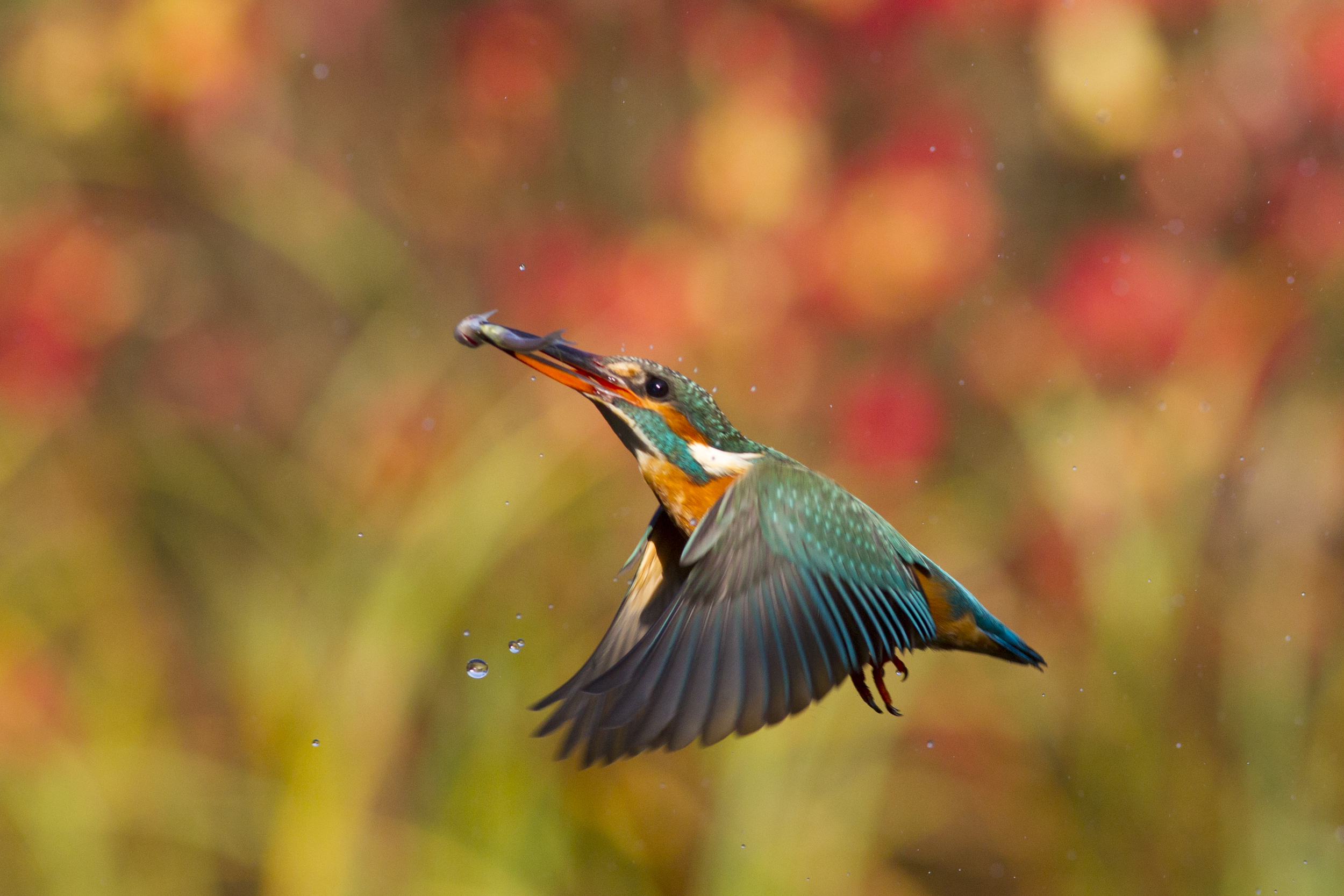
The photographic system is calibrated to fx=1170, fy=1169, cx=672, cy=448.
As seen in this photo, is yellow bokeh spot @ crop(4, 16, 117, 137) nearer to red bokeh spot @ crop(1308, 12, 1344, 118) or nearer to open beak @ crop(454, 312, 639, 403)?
open beak @ crop(454, 312, 639, 403)

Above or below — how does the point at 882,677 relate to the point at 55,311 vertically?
below

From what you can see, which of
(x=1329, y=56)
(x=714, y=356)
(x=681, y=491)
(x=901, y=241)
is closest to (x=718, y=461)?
(x=681, y=491)

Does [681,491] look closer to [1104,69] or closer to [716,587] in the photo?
[716,587]

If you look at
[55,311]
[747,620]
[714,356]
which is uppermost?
[714,356]

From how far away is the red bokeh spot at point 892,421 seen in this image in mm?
1972

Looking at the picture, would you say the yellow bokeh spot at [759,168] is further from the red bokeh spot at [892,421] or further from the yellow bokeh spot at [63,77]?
the yellow bokeh spot at [63,77]

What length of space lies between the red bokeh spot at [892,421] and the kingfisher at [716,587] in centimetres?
103

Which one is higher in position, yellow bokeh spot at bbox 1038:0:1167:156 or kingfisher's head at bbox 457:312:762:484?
yellow bokeh spot at bbox 1038:0:1167:156

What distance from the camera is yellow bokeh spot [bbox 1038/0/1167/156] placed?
2037mm

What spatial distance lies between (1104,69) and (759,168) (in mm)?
634

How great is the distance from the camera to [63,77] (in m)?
2.02

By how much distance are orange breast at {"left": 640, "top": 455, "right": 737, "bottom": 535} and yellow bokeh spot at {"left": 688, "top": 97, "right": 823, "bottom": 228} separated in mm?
1248

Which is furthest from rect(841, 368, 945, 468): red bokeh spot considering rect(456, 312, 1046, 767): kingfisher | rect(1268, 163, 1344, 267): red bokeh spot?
rect(456, 312, 1046, 767): kingfisher

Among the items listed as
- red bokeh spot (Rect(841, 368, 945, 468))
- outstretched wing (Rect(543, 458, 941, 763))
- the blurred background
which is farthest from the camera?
red bokeh spot (Rect(841, 368, 945, 468))
